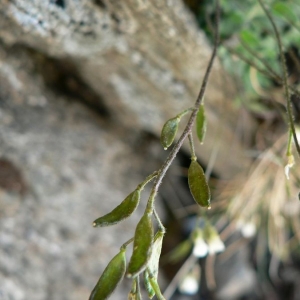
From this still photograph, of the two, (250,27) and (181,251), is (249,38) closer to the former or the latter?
(250,27)

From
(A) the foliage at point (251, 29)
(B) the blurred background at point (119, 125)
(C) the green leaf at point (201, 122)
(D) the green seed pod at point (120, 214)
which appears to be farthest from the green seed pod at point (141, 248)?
(A) the foliage at point (251, 29)

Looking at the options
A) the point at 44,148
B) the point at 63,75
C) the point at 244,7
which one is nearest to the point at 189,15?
the point at 244,7

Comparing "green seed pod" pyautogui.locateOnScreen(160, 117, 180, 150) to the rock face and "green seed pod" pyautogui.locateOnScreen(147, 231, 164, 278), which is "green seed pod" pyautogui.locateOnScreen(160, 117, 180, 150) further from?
the rock face

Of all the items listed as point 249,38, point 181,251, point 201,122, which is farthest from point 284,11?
point 181,251

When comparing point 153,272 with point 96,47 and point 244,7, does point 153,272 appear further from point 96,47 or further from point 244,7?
point 244,7

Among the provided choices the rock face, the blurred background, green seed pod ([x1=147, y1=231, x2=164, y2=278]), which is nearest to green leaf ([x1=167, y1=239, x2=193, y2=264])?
the blurred background

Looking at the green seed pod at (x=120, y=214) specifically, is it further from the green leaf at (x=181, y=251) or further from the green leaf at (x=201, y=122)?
the green leaf at (x=181, y=251)
